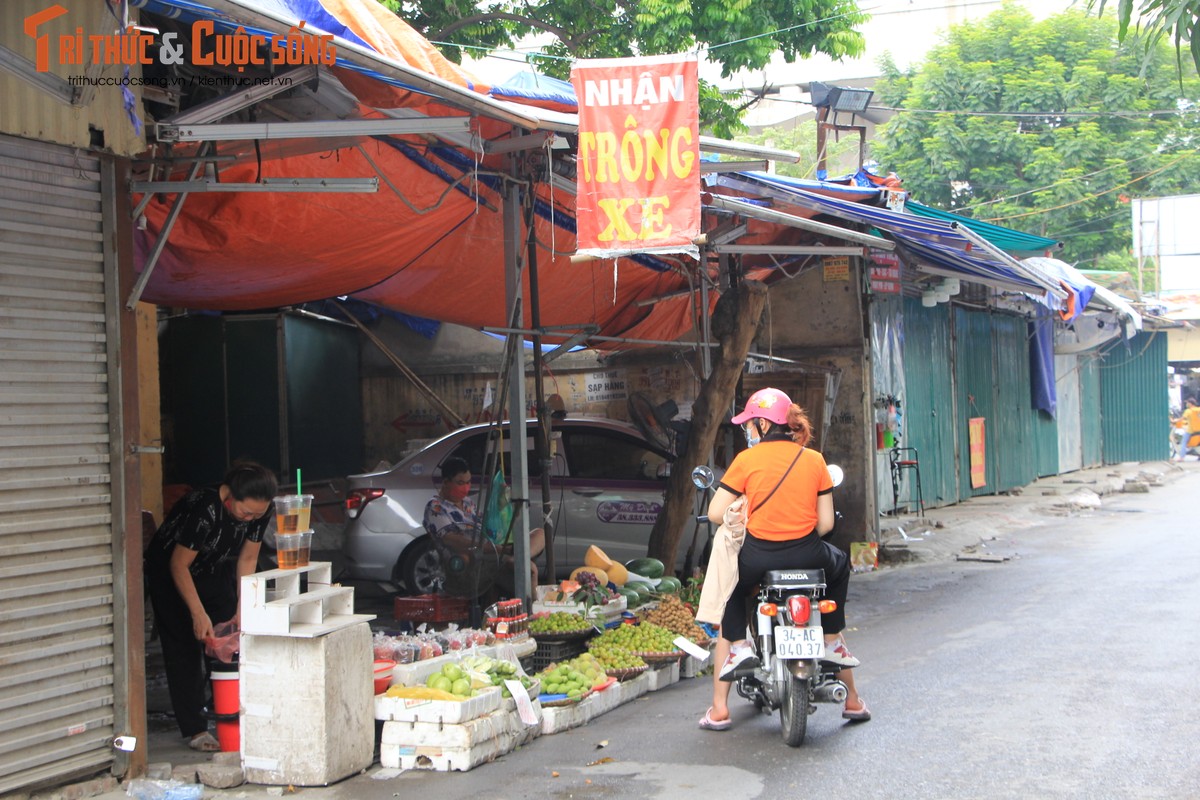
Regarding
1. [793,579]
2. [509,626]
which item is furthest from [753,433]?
[509,626]

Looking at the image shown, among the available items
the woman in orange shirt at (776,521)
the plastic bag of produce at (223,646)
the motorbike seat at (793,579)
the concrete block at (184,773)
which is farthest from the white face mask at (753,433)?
the concrete block at (184,773)

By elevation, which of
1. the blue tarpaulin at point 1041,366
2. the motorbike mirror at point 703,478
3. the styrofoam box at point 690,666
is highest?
the blue tarpaulin at point 1041,366

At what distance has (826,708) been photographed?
6504 millimetres

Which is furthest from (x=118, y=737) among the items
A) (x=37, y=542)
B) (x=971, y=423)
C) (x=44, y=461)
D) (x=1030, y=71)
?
(x=1030, y=71)

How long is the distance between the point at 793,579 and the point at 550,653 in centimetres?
220

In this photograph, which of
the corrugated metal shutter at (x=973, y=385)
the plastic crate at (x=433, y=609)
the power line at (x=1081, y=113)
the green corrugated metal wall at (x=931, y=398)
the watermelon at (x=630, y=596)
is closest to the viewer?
the plastic crate at (x=433, y=609)

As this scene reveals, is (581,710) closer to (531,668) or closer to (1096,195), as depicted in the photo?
(531,668)

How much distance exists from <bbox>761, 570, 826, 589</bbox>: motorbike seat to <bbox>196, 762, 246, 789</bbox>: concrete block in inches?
107

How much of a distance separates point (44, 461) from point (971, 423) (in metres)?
16.4

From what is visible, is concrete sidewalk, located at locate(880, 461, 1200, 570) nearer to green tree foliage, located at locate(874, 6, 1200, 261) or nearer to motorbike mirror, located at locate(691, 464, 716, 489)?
motorbike mirror, located at locate(691, 464, 716, 489)

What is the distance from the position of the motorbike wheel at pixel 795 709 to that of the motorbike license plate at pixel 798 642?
14 centimetres

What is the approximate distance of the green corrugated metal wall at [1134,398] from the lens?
26.7m

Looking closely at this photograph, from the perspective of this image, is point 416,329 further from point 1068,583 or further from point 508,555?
point 1068,583

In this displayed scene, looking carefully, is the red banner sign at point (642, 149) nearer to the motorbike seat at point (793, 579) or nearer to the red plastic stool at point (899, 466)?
the motorbike seat at point (793, 579)
